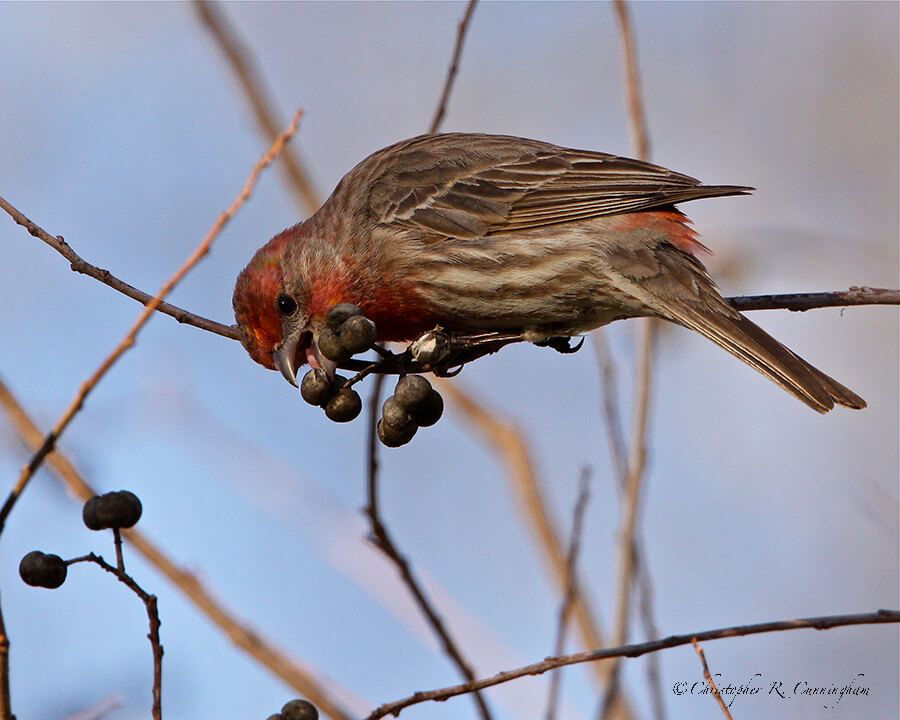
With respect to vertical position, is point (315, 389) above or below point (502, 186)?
below

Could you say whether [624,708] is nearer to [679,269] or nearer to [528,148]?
[679,269]

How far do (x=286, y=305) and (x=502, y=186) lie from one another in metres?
1.39

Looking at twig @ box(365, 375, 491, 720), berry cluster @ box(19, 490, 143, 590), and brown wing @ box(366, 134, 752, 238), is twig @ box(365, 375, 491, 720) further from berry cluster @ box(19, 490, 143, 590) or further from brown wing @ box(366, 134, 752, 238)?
brown wing @ box(366, 134, 752, 238)

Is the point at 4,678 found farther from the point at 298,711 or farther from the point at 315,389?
the point at 315,389

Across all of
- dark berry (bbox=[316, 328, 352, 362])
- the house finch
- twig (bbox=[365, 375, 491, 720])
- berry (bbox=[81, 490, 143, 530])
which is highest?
the house finch

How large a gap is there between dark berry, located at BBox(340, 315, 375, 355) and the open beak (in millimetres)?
870

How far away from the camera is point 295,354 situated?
5242mm

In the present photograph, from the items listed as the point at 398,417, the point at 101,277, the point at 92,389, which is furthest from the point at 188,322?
the point at 92,389

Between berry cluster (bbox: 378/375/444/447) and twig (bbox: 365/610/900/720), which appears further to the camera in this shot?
berry cluster (bbox: 378/375/444/447)

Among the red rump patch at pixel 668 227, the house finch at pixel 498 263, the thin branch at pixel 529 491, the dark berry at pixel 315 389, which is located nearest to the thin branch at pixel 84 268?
the dark berry at pixel 315 389

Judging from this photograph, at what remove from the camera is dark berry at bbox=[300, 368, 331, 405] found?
4.27 m

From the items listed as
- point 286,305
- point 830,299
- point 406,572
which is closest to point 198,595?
point 406,572

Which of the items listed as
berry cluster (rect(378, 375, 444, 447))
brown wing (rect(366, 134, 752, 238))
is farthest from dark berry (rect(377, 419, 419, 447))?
brown wing (rect(366, 134, 752, 238))

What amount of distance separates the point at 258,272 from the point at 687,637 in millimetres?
3104
